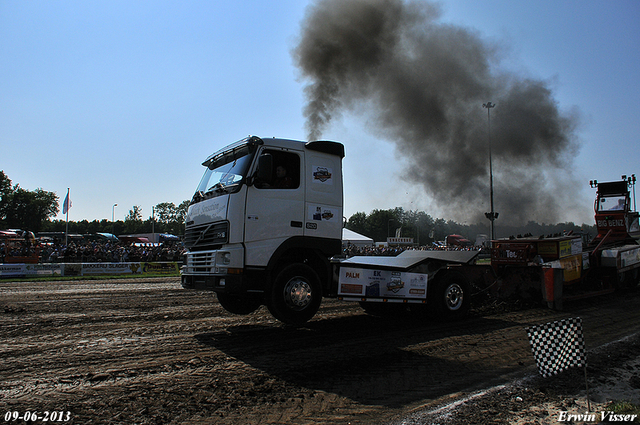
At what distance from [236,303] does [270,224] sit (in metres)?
2.33

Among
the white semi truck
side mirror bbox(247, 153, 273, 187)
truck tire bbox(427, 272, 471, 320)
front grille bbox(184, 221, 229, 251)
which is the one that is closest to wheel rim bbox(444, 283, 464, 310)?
truck tire bbox(427, 272, 471, 320)

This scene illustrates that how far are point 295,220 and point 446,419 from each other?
4063 millimetres

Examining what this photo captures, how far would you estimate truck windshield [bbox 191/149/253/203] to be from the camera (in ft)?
21.8

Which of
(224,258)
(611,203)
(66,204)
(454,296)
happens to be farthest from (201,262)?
(66,204)

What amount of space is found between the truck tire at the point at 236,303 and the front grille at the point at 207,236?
137 centimetres

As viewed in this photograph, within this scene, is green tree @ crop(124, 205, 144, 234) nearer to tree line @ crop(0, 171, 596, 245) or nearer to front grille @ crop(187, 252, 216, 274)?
tree line @ crop(0, 171, 596, 245)

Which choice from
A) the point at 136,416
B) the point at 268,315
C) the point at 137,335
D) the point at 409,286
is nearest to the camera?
the point at 136,416

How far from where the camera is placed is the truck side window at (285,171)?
6852 mm

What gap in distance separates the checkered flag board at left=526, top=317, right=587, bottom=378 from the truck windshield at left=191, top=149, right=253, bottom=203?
4.68 metres

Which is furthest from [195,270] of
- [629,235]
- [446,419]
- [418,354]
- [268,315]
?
[629,235]

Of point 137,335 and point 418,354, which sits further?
point 137,335

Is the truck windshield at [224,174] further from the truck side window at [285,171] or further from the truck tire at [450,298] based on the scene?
the truck tire at [450,298]

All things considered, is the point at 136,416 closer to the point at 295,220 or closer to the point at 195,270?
the point at 195,270

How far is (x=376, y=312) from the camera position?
30.2 ft
